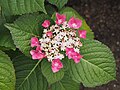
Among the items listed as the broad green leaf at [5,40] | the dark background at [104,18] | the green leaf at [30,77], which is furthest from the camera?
the dark background at [104,18]

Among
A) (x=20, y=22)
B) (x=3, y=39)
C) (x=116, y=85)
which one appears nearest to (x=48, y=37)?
(x=20, y=22)

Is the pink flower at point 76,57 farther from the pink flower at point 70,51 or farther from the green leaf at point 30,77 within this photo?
the green leaf at point 30,77

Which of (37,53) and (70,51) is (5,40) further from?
(70,51)

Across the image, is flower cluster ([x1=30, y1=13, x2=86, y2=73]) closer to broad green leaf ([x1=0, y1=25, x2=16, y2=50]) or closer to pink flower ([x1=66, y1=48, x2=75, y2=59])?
pink flower ([x1=66, y1=48, x2=75, y2=59])

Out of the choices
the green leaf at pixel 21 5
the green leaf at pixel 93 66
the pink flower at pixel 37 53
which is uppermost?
the green leaf at pixel 21 5

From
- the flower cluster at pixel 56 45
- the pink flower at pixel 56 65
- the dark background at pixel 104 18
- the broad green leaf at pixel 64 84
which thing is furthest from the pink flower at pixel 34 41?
the dark background at pixel 104 18

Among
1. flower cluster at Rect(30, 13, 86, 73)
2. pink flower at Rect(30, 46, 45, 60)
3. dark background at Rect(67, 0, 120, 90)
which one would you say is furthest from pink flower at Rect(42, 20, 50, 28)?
dark background at Rect(67, 0, 120, 90)

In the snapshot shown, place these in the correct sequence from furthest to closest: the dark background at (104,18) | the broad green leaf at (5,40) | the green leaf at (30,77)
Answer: the dark background at (104,18)
the green leaf at (30,77)
the broad green leaf at (5,40)
